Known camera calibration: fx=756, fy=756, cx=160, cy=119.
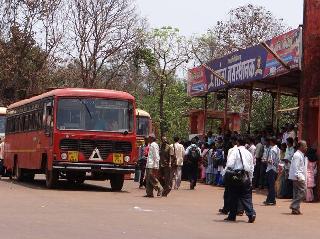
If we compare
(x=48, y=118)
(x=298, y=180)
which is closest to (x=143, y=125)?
(x=48, y=118)

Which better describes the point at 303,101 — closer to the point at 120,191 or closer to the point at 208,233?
the point at 120,191

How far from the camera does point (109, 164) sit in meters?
21.3

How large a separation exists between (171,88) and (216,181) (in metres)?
36.9

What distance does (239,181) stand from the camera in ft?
45.9

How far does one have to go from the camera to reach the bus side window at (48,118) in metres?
21.8

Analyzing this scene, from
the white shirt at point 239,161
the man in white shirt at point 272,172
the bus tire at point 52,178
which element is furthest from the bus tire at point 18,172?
the white shirt at point 239,161

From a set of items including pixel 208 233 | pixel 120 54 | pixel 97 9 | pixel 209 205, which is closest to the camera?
pixel 208 233

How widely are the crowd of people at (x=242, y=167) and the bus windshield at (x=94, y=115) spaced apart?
3.96ft

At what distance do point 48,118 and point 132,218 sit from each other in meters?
8.83

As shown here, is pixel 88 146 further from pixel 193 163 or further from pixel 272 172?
pixel 272 172

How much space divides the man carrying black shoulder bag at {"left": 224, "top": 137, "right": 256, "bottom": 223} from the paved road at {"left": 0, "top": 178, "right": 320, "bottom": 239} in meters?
0.27

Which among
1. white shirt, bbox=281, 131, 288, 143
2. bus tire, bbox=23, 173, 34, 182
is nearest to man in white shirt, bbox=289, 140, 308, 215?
white shirt, bbox=281, 131, 288, 143

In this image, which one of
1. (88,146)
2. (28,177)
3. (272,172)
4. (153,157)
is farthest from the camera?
(28,177)

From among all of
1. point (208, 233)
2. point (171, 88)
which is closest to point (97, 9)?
point (171, 88)
